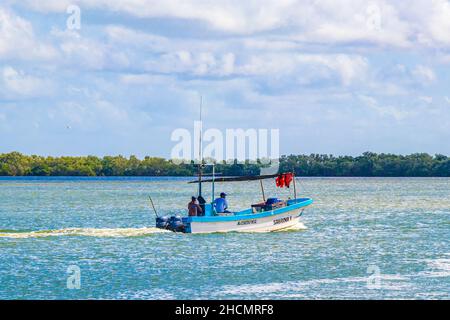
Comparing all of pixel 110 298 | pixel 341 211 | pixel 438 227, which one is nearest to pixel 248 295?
pixel 110 298

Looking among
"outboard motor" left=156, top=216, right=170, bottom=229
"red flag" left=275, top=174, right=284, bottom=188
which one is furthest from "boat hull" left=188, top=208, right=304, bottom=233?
"outboard motor" left=156, top=216, right=170, bottom=229

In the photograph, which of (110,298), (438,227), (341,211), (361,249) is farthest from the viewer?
(341,211)

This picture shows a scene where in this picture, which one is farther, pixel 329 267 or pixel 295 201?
pixel 295 201

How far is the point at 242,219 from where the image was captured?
40312 millimetres

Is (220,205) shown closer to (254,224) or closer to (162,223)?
(254,224)

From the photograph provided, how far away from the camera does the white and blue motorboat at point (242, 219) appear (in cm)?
3925

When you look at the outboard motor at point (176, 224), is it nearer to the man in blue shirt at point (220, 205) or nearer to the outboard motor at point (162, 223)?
the outboard motor at point (162, 223)

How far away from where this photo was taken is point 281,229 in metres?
42.8

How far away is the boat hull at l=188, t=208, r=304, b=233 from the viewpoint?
1550 inches

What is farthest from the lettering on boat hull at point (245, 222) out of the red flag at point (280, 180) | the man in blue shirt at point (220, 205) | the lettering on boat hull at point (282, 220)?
the red flag at point (280, 180)

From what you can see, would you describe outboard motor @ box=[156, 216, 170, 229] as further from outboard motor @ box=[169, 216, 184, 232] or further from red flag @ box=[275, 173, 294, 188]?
red flag @ box=[275, 173, 294, 188]

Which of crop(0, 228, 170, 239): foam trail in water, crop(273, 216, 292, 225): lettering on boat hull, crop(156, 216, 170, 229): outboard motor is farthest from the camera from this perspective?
crop(0, 228, 170, 239): foam trail in water
